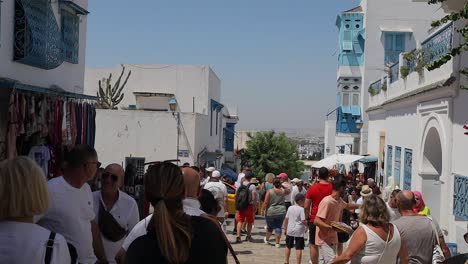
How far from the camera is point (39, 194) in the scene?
9.59 feet

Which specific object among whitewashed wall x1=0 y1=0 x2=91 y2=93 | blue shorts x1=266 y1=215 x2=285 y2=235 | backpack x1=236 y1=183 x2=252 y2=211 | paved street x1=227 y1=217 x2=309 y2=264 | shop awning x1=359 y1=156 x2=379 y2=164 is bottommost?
paved street x1=227 y1=217 x2=309 y2=264

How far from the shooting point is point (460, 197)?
9562mm

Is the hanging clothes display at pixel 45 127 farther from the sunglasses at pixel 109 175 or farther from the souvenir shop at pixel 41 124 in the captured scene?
the sunglasses at pixel 109 175

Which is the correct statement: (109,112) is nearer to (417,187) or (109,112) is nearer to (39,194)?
(417,187)

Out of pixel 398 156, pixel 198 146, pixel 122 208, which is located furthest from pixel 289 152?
pixel 122 208

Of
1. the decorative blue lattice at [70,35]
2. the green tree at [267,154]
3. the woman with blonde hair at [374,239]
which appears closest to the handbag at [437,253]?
the woman with blonde hair at [374,239]

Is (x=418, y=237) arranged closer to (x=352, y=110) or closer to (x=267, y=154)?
(x=352, y=110)

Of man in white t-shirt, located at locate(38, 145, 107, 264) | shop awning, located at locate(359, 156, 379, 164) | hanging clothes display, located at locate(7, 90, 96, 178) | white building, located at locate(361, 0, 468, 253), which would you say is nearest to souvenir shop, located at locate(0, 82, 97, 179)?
hanging clothes display, located at locate(7, 90, 96, 178)

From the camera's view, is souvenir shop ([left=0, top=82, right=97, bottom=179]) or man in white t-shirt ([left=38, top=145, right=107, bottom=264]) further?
souvenir shop ([left=0, top=82, right=97, bottom=179])

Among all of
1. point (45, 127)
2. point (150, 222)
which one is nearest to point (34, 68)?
point (45, 127)

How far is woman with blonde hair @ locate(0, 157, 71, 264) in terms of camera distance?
2889 mm

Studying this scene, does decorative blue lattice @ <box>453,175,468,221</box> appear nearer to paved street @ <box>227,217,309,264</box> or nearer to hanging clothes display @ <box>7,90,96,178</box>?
paved street @ <box>227,217,309,264</box>

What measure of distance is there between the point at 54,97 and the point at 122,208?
531cm

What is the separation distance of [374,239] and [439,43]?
742cm
